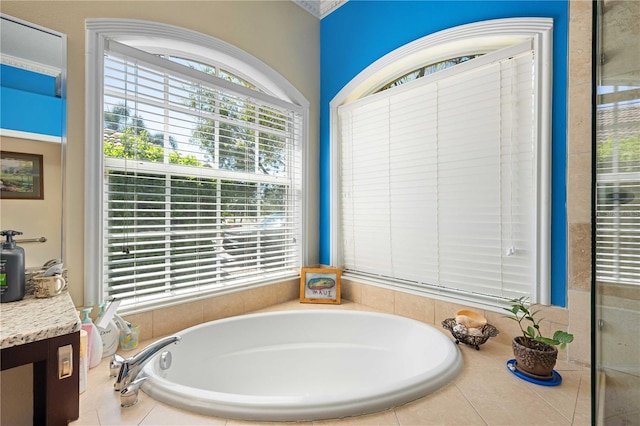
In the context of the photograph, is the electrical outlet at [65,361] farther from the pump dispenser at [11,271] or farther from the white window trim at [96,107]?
the white window trim at [96,107]

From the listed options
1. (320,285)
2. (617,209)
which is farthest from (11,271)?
(617,209)

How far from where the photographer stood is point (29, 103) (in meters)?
1.29

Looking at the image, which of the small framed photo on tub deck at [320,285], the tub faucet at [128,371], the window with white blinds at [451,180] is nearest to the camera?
the tub faucet at [128,371]

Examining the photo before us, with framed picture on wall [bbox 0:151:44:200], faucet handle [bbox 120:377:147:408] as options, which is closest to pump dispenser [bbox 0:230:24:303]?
framed picture on wall [bbox 0:151:44:200]

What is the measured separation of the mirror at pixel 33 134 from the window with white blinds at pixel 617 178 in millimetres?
1873

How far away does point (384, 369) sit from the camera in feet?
5.99

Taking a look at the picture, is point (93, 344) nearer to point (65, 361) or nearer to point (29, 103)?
point (65, 361)

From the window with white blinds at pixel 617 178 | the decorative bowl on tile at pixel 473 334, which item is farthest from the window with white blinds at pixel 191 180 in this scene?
the window with white blinds at pixel 617 178

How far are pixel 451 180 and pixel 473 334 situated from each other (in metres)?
0.84

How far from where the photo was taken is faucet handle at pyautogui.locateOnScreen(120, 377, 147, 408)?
106cm

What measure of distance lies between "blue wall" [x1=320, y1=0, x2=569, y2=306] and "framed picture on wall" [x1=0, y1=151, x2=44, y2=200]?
1.73 m

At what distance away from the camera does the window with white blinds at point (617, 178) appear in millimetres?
587

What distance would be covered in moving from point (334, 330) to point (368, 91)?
174 centimetres

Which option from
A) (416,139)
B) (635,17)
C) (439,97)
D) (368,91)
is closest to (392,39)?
(368,91)
